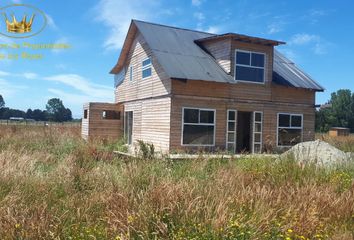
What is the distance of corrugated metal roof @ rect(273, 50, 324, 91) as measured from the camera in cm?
2081

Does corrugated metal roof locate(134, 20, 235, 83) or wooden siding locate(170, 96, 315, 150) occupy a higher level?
corrugated metal roof locate(134, 20, 235, 83)

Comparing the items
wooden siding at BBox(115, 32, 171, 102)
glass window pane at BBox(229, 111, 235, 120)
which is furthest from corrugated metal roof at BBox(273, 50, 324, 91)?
wooden siding at BBox(115, 32, 171, 102)

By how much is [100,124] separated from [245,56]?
31.0 ft

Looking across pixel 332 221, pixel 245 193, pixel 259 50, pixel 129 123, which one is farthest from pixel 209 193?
pixel 129 123

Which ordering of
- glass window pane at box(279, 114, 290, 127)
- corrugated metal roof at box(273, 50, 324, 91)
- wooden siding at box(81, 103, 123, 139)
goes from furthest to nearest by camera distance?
wooden siding at box(81, 103, 123, 139)
corrugated metal roof at box(273, 50, 324, 91)
glass window pane at box(279, 114, 290, 127)

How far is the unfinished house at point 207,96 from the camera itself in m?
18.0

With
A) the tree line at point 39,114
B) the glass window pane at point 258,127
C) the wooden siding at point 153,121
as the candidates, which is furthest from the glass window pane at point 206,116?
the tree line at point 39,114

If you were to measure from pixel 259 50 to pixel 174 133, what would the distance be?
6510 millimetres

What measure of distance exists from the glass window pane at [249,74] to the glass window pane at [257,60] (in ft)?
0.85

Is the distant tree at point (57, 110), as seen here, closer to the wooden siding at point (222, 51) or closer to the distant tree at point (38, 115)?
the distant tree at point (38, 115)

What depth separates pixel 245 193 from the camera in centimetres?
611

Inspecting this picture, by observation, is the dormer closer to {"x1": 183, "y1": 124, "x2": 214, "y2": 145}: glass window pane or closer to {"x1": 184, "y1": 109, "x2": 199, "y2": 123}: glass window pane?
{"x1": 184, "y1": 109, "x2": 199, "y2": 123}: glass window pane

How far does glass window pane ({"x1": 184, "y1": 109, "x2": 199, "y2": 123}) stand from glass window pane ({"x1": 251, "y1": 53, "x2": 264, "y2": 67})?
167 inches

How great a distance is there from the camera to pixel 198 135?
59.7 ft
